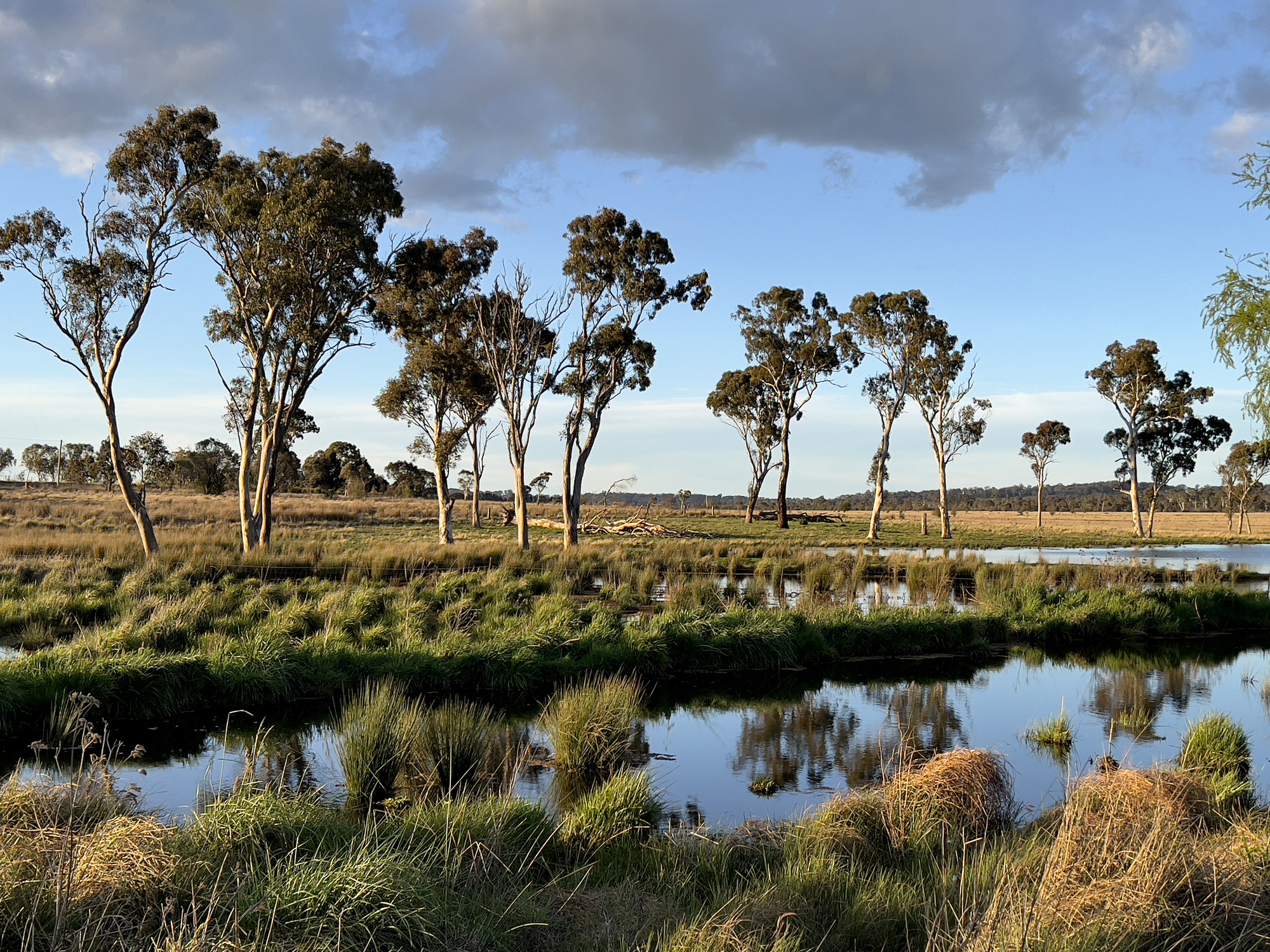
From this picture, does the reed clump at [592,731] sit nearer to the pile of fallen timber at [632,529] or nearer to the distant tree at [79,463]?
the pile of fallen timber at [632,529]

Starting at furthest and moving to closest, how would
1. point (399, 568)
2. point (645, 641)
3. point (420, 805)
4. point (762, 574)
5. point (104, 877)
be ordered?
point (762, 574)
point (399, 568)
point (645, 641)
point (420, 805)
point (104, 877)

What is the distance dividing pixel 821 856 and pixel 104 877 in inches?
151

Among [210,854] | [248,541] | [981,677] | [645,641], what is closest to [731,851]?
[210,854]

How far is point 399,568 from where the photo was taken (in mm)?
22031

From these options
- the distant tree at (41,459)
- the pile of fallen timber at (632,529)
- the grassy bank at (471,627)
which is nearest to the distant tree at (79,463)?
the distant tree at (41,459)

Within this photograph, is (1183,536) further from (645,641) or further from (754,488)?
(645,641)

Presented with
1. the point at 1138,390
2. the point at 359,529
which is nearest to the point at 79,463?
the point at 359,529

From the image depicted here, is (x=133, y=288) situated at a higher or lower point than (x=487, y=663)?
higher

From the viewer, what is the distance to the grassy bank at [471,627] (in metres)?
10.7

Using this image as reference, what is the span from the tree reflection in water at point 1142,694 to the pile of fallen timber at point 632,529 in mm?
26929

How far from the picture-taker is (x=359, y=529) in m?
42.7

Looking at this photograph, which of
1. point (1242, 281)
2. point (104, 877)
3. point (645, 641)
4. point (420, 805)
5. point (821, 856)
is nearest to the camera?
point (104, 877)

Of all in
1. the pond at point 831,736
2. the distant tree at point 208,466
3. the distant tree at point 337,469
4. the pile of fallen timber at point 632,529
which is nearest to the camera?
the pond at point 831,736

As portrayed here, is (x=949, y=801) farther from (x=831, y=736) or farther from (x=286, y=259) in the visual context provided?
(x=286, y=259)
